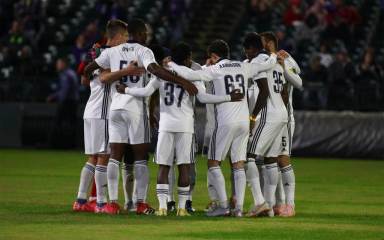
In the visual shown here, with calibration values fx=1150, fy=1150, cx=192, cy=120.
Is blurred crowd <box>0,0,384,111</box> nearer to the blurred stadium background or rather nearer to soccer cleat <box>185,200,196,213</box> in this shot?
the blurred stadium background

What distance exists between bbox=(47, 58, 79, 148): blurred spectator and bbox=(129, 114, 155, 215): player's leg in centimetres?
1422

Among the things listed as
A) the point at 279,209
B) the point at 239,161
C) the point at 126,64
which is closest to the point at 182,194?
the point at 239,161

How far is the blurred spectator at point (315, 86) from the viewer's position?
Answer: 2855 centimetres

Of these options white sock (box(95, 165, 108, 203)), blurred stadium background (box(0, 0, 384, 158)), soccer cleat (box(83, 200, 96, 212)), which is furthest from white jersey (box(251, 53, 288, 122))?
blurred stadium background (box(0, 0, 384, 158))

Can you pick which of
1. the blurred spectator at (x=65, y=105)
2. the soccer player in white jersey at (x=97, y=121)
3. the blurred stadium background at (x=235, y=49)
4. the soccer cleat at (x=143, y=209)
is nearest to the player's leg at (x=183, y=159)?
the soccer cleat at (x=143, y=209)

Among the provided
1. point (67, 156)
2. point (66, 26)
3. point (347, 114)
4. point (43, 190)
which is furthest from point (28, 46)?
point (43, 190)

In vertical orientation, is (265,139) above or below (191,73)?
below

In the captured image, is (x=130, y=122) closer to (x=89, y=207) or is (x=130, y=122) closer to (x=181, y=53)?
(x=181, y=53)

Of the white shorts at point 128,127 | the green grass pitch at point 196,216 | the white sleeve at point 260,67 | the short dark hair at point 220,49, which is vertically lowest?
the green grass pitch at point 196,216

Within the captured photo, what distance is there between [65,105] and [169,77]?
50.9ft

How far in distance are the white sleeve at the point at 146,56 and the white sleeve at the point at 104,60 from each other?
0.47 metres

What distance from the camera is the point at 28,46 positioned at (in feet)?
108

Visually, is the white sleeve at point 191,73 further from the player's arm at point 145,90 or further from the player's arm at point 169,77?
the player's arm at point 145,90

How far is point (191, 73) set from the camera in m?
14.7
